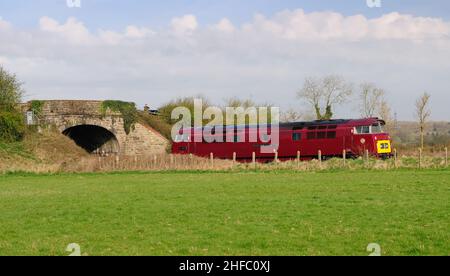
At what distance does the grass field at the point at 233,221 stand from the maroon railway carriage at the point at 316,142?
63.2ft

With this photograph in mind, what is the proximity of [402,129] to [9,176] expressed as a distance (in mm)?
50323

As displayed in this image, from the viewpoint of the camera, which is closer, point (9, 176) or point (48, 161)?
point (9, 176)

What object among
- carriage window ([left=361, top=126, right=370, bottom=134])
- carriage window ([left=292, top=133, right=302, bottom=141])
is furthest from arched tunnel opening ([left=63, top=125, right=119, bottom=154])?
carriage window ([left=361, top=126, right=370, bottom=134])

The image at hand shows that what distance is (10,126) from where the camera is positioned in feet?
148

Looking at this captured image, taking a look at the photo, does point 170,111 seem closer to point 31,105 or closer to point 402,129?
point 31,105

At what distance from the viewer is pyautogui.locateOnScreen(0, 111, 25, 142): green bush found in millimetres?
44844

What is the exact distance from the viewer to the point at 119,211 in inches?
624

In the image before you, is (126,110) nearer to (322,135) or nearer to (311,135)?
(311,135)

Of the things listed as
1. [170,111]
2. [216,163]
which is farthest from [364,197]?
[170,111]

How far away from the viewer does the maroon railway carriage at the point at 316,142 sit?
41.6 metres

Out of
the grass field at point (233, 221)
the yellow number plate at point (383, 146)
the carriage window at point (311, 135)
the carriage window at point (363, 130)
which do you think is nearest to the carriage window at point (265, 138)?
the carriage window at point (311, 135)

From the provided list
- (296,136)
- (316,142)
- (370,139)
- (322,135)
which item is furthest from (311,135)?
(370,139)

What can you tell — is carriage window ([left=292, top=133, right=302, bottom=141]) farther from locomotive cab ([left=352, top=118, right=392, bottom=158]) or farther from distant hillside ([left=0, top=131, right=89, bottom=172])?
distant hillside ([left=0, top=131, right=89, bottom=172])

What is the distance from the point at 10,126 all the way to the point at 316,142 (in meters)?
21.5
